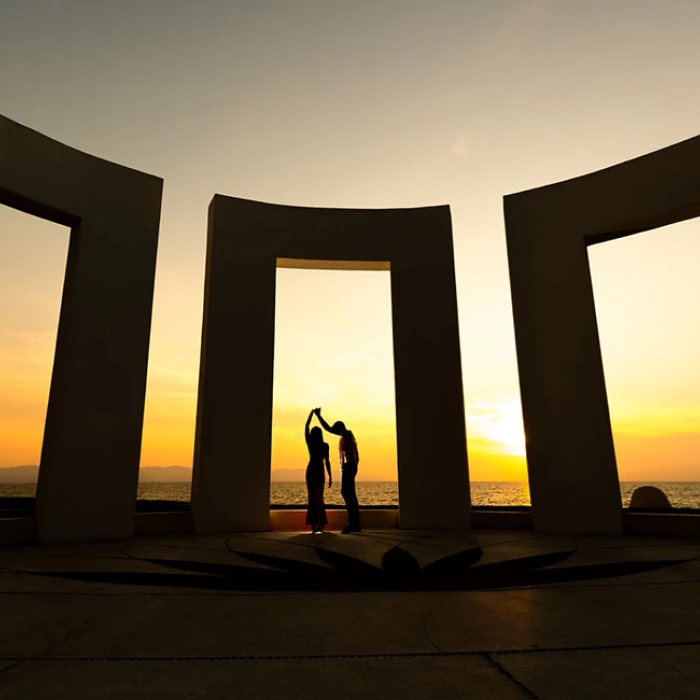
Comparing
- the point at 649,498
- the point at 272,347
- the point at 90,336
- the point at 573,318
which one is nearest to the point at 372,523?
the point at 272,347

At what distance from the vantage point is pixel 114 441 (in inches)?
268

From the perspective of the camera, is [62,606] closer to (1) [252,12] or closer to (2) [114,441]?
(2) [114,441]

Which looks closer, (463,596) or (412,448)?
(463,596)

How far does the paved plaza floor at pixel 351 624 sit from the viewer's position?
6.60 ft

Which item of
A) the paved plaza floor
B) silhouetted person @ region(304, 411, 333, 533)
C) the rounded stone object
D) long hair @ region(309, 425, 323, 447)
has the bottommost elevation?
the paved plaza floor

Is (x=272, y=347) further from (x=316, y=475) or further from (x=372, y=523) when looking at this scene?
(x=372, y=523)

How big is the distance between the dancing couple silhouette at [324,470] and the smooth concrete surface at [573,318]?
2.69 m

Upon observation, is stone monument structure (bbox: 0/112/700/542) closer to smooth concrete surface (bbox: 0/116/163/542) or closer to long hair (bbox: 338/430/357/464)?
smooth concrete surface (bbox: 0/116/163/542)

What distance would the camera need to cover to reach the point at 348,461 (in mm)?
7160

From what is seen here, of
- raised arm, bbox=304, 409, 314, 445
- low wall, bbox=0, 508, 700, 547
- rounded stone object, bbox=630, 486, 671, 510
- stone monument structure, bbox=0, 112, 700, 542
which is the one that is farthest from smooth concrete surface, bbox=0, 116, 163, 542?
rounded stone object, bbox=630, 486, 671, 510

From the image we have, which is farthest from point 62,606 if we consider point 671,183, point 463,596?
point 671,183

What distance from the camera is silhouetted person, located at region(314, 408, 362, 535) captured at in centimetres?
691

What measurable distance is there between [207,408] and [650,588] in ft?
19.0

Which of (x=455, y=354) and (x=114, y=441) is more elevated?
(x=455, y=354)
